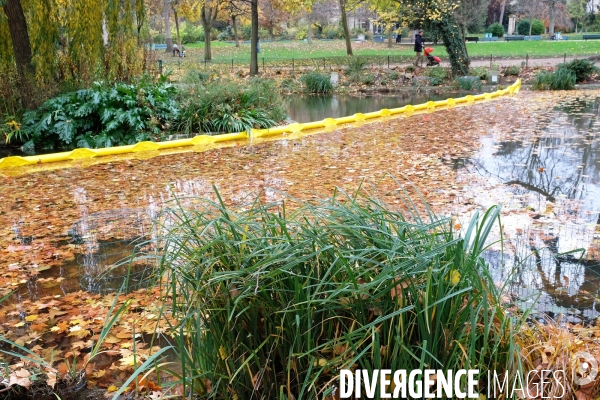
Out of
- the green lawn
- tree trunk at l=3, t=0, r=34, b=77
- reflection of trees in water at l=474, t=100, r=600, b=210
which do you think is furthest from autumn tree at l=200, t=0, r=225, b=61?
reflection of trees in water at l=474, t=100, r=600, b=210

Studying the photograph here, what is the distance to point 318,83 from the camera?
21016 mm

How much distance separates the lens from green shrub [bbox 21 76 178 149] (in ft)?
32.4

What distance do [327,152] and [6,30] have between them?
23.0 feet

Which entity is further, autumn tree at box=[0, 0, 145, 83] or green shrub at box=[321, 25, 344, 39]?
Result: green shrub at box=[321, 25, 344, 39]

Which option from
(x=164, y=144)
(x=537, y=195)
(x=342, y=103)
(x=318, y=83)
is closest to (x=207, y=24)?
(x=318, y=83)

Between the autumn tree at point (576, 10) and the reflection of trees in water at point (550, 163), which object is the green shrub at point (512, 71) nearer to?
the reflection of trees in water at point (550, 163)

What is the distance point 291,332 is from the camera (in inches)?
88.9

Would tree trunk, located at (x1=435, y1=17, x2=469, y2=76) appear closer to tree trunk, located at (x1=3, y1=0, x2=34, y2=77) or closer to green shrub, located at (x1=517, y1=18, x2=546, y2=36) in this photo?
tree trunk, located at (x1=3, y1=0, x2=34, y2=77)

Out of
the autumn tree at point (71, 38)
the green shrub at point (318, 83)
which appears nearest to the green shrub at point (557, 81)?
the green shrub at point (318, 83)

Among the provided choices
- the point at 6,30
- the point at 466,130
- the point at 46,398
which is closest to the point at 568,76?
the point at 466,130

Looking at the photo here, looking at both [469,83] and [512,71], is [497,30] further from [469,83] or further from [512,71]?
[469,83]

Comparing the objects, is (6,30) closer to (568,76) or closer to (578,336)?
(578,336)

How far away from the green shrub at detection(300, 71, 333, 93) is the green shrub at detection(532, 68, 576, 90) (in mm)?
7392

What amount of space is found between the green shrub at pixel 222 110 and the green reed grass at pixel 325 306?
8.47 meters
